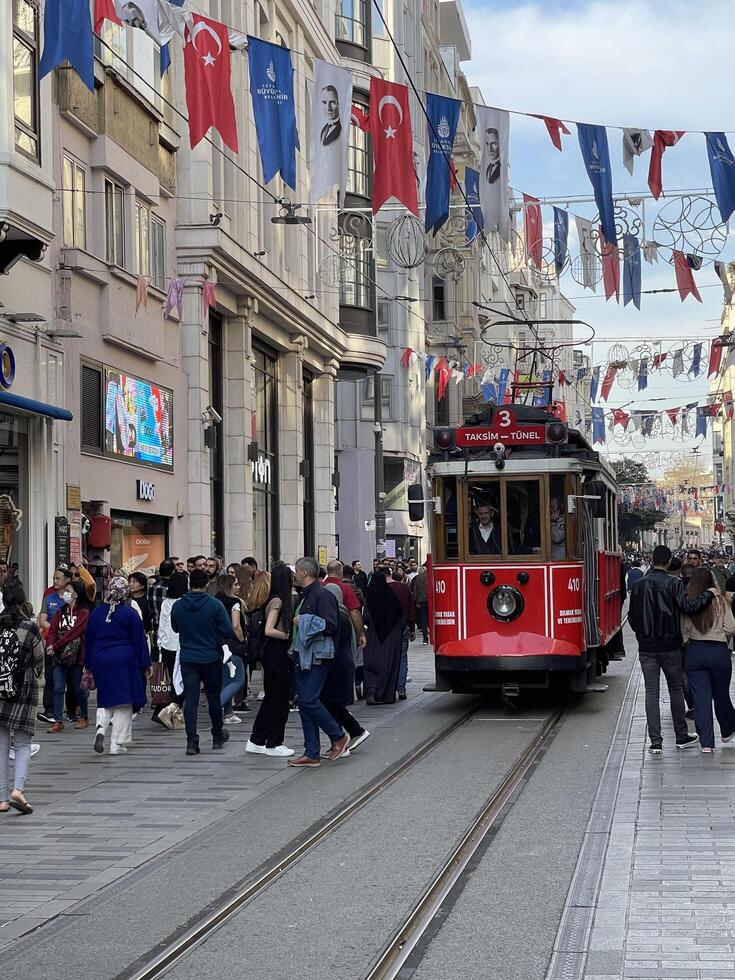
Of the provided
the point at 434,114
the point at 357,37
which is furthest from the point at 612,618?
the point at 357,37

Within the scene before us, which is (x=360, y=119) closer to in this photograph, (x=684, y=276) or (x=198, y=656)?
(x=198, y=656)

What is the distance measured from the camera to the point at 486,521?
1719cm

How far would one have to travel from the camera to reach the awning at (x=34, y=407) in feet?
61.0

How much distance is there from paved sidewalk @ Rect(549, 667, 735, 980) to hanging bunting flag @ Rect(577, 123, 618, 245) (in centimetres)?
841

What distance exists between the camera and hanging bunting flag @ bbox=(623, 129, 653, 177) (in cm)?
1853

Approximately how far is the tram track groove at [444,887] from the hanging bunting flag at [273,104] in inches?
291

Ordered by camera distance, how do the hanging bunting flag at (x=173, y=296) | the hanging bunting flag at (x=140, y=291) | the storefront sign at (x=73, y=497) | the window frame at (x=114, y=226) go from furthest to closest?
the hanging bunting flag at (x=173, y=296) → the hanging bunting flag at (x=140, y=291) → the window frame at (x=114, y=226) → the storefront sign at (x=73, y=497)

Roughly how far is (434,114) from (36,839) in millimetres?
10696

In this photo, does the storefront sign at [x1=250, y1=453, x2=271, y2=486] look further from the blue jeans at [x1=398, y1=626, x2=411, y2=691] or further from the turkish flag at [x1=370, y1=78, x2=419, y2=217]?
the turkish flag at [x1=370, y1=78, x2=419, y2=217]

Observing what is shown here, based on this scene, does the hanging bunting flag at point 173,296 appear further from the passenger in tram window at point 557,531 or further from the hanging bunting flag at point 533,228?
the passenger in tram window at point 557,531

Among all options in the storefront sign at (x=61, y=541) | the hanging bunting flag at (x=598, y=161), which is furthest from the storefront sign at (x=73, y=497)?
the hanging bunting flag at (x=598, y=161)

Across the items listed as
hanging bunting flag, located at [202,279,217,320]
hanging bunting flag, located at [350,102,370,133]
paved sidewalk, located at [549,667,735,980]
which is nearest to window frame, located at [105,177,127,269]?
hanging bunting flag, located at [202,279,217,320]

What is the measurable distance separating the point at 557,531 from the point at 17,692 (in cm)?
808

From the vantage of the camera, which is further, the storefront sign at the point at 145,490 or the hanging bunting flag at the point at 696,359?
the hanging bunting flag at the point at 696,359
